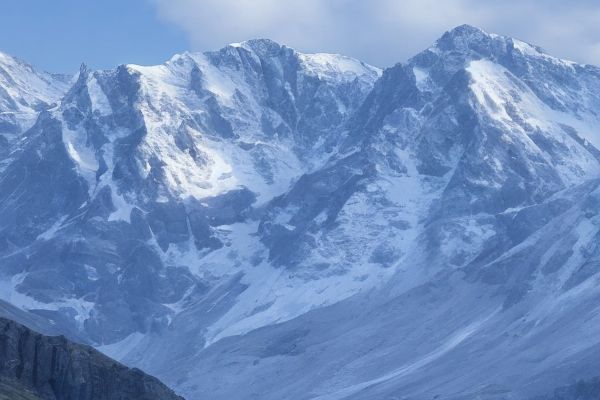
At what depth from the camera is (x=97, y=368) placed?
140375mm

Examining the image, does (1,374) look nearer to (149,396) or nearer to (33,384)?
(33,384)

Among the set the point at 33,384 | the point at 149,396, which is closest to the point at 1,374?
the point at 33,384

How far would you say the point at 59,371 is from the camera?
452 ft

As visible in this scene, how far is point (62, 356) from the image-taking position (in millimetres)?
138000

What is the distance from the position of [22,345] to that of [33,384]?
3419 millimetres

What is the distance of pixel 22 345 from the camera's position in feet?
450

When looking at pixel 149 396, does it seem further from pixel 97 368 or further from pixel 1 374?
pixel 1 374

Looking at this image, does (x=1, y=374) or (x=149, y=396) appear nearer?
(x=1, y=374)

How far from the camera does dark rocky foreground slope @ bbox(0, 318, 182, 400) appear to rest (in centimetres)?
13512

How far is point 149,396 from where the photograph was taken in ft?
468

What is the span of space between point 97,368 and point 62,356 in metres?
3.65

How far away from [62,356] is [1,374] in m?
6.72

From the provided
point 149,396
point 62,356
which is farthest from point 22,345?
point 149,396

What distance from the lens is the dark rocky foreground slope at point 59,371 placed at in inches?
5320
